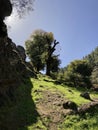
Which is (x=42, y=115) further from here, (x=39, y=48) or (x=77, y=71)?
(x=77, y=71)

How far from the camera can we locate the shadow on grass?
74.8 ft

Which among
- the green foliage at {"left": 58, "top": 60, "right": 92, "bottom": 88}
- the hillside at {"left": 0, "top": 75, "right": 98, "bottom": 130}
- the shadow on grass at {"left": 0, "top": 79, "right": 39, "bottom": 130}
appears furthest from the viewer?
the green foliage at {"left": 58, "top": 60, "right": 92, "bottom": 88}

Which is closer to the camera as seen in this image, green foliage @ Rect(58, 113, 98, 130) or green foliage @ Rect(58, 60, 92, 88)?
green foliage @ Rect(58, 113, 98, 130)

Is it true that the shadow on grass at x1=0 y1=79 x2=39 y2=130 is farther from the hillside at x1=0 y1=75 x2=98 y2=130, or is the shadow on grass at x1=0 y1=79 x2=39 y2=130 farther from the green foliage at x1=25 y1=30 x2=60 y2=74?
the green foliage at x1=25 y1=30 x2=60 y2=74

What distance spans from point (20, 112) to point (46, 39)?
53.7 metres

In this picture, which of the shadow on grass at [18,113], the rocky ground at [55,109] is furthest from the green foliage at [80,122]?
the shadow on grass at [18,113]

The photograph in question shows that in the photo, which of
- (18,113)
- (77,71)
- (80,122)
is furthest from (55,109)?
(77,71)

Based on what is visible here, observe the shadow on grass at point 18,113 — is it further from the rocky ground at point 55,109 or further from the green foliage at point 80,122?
the green foliage at point 80,122

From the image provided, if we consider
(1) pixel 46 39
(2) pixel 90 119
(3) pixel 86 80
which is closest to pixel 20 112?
(2) pixel 90 119

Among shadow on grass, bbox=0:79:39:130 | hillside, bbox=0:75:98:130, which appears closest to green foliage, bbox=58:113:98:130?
hillside, bbox=0:75:98:130

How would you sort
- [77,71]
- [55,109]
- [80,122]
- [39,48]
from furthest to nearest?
1. [77,71]
2. [39,48]
3. [55,109]
4. [80,122]

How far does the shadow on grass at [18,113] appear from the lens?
74.8 ft

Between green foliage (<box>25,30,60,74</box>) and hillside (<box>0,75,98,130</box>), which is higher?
green foliage (<box>25,30,60,74</box>)

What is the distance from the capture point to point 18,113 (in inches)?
1011
